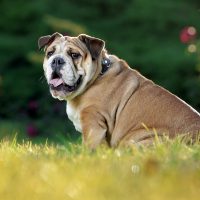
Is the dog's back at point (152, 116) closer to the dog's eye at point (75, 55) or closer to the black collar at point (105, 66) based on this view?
the black collar at point (105, 66)

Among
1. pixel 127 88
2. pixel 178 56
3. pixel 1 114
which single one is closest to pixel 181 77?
pixel 178 56

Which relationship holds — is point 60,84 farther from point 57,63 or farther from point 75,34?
point 75,34

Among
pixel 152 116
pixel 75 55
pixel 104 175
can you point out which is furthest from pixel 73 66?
pixel 104 175

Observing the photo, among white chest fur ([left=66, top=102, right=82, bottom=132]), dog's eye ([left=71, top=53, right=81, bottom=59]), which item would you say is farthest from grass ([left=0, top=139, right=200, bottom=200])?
dog's eye ([left=71, top=53, right=81, bottom=59])

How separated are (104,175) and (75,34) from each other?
44.0 feet

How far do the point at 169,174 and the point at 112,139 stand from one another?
3245 millimetres

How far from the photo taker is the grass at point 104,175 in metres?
4.56

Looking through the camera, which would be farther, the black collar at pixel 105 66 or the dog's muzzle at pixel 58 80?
the black collar at pixel 105 66

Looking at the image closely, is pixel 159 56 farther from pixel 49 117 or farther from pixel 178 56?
pixel 49 117

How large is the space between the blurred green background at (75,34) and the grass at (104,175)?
35.9 feet

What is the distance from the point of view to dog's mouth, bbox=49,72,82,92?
27.0ft

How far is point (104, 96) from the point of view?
323 inches

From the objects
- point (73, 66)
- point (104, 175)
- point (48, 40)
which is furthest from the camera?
point (48, 40)

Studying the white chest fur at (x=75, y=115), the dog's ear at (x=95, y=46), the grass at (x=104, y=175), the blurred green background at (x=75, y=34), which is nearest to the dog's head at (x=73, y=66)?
the dog's ear at (x=95, y=46)
